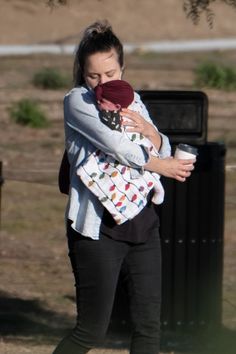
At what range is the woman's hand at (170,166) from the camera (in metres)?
4.59

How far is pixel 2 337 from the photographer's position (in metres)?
6.71

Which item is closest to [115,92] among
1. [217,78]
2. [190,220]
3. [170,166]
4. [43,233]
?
[170,166]

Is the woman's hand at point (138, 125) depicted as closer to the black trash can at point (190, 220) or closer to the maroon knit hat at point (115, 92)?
the maroon knit hat at point (115, 92)

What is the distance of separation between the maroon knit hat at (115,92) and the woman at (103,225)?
52 mm

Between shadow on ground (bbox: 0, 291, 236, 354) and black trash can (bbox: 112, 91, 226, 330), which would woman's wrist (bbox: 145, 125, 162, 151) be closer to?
black trash can (bbox: 112, 91, 226, 330)

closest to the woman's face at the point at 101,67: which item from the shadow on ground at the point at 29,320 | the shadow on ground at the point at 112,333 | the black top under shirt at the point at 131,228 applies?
the black top under shirt at the point at 131,228

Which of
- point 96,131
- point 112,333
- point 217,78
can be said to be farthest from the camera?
point 217,78

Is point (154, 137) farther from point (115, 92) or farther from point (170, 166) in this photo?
point (115, 92)

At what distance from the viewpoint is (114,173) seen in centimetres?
455

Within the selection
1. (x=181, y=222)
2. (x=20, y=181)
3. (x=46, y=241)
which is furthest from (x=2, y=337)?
(x=20, y=181)

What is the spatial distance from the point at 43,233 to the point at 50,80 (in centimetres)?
906

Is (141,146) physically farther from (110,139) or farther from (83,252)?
(83,252)

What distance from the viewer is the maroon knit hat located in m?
4.51

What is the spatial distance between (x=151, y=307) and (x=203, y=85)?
14.9m
